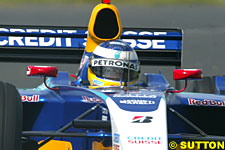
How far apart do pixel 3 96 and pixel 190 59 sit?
9.91 meters

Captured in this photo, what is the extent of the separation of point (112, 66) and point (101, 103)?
99cm

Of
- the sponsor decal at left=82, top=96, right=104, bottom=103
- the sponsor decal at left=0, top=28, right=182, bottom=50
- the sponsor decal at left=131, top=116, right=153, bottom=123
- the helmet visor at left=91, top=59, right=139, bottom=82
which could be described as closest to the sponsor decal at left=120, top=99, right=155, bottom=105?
the sponsor decal at left=131, top=116, right=153, bottom=123

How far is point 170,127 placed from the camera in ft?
14.6

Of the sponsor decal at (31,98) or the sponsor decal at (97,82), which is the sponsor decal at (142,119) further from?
the sponsor decal at (97,82)

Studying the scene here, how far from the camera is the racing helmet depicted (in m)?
5.11

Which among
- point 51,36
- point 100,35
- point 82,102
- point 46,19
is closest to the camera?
point 82,102

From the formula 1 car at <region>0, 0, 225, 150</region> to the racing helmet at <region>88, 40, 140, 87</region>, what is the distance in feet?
0.52

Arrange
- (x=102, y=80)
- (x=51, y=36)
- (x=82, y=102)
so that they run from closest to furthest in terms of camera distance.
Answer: (x=82, y=102) < (x=102, y=80) < (x=51, y=36)

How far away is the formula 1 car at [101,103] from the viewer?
342 cm

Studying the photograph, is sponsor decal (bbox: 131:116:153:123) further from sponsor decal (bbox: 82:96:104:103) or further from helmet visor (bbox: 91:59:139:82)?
helmet visor (bbox: 91:59:139:82)

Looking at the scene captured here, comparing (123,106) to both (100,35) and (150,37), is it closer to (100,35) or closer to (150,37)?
(100,35)

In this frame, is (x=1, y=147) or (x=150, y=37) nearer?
(x=1, y=147)

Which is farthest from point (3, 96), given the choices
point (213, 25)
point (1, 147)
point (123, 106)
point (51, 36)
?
point (213, 25)

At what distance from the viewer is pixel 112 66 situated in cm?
511
